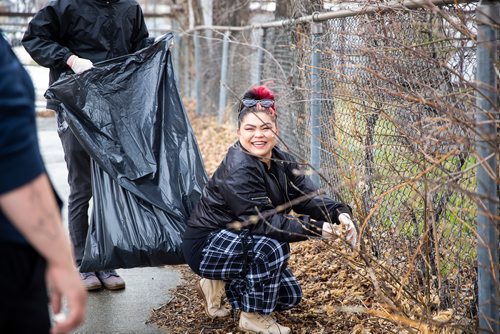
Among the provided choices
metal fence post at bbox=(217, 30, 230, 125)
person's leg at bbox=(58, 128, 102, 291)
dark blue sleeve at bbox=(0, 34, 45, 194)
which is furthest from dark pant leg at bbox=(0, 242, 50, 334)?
metal fence post at bbox=(217, 30, 230, 125)

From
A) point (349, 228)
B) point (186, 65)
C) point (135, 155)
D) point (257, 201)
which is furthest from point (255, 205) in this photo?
point (186, 65)

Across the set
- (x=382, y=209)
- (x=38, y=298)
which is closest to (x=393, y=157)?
(x=382, y=209)

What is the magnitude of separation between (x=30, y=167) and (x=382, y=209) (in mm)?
3077

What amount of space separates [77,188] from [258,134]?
1.50m

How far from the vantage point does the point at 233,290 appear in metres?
4.02

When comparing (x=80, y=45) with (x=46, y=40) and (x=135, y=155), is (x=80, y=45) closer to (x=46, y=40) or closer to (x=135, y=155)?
(x=46, y=40)

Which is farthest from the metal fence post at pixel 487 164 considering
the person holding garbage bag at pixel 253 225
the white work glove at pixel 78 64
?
the white work glove at pixel 78 64

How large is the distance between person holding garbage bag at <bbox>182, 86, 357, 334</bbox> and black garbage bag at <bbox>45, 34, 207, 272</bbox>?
12.3 inches

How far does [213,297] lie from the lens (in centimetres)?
415

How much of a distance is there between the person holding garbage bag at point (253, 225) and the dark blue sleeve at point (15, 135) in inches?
75.9

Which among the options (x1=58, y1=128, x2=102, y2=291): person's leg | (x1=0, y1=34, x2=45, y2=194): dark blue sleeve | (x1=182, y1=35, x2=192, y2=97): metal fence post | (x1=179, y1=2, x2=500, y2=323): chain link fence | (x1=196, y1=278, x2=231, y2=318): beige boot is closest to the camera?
(x1=0, y1=34, x2=45, y2=194): dark blue sleeve

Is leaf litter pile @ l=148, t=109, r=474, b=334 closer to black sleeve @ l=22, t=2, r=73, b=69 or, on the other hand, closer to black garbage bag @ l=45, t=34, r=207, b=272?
black garbage bag @ l=45, t=34, r=207, b=272

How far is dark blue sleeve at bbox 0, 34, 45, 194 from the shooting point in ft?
5.84

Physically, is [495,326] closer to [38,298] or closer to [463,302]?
[463,302]
